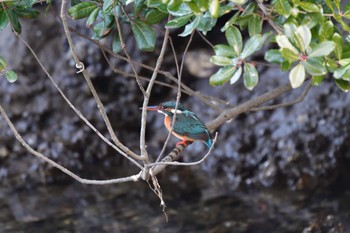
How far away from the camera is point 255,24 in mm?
2514

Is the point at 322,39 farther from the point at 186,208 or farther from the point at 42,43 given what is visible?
the point at 42,43

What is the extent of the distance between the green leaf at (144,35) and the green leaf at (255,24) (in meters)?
0.47

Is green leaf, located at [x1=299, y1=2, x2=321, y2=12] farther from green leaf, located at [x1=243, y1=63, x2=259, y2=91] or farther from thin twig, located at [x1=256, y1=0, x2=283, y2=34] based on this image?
green leaf, located at [x1=243, y1=63, x2=259, y2=91]

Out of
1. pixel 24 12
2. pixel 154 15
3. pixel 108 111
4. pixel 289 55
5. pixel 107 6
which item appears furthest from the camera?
pixel 108 111

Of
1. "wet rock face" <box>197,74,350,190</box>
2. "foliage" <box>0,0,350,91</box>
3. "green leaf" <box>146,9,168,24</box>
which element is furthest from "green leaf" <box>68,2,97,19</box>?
"wet rock face" <box>197,74,350,190</box>

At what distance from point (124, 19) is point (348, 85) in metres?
0.98

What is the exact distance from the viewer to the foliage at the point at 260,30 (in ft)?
7.01

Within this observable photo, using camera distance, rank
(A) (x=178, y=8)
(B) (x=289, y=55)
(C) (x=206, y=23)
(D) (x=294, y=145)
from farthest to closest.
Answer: (D) (x=294, y=145) → (C) (x=206, y=23) → (A) (x=178, y=8) → (B) (x=289, y=55)

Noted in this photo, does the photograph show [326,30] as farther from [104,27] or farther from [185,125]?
[185,125]

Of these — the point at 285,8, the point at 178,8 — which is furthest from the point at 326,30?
the point at 178,8

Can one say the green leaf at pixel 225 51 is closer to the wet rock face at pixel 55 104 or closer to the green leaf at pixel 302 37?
the green leaf at pixel 302 37

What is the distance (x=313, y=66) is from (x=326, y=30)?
253mm

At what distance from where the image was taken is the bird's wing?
3449 mm

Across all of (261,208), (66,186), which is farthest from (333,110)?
(66,186)
